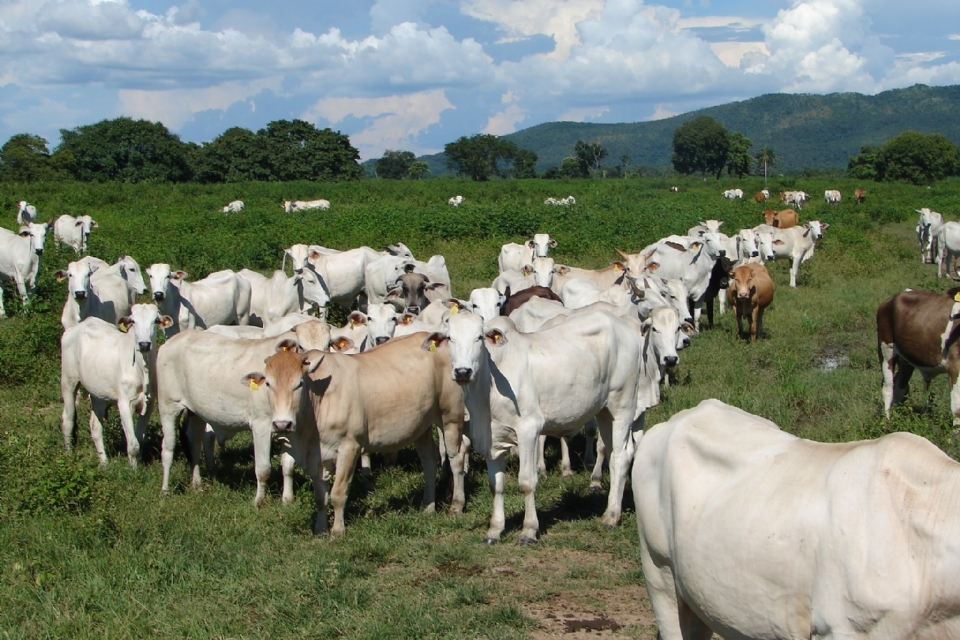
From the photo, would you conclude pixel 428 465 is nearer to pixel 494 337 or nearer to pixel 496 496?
pixel 496 496

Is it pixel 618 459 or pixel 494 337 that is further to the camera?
pixel 618 459

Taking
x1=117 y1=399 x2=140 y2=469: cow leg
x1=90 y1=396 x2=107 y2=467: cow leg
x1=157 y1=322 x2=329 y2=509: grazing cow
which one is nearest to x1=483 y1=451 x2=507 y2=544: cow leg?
x1=157 y1=322 x2=329 y2=509: grazing cow

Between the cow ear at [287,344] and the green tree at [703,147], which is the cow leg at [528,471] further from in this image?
the green tree at [703,147]

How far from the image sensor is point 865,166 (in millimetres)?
91188

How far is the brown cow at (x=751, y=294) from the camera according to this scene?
16.4 metres

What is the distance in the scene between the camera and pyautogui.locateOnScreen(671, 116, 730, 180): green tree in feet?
407

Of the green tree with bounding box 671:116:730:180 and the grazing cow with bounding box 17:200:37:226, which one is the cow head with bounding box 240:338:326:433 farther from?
the green tree with bounding box 671:116:730:180

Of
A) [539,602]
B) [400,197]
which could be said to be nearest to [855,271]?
[539,602]

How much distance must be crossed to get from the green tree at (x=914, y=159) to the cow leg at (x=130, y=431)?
7934 centimetres

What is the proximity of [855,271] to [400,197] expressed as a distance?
80.5 feet

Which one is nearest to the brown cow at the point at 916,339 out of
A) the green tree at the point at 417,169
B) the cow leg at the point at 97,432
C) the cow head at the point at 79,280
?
the cow leg at the point at 97,432

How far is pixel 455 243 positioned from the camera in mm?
26719

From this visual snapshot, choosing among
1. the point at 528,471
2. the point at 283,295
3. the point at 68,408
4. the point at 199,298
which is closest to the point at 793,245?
the point at 283,295

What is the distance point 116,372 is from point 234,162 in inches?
2385
